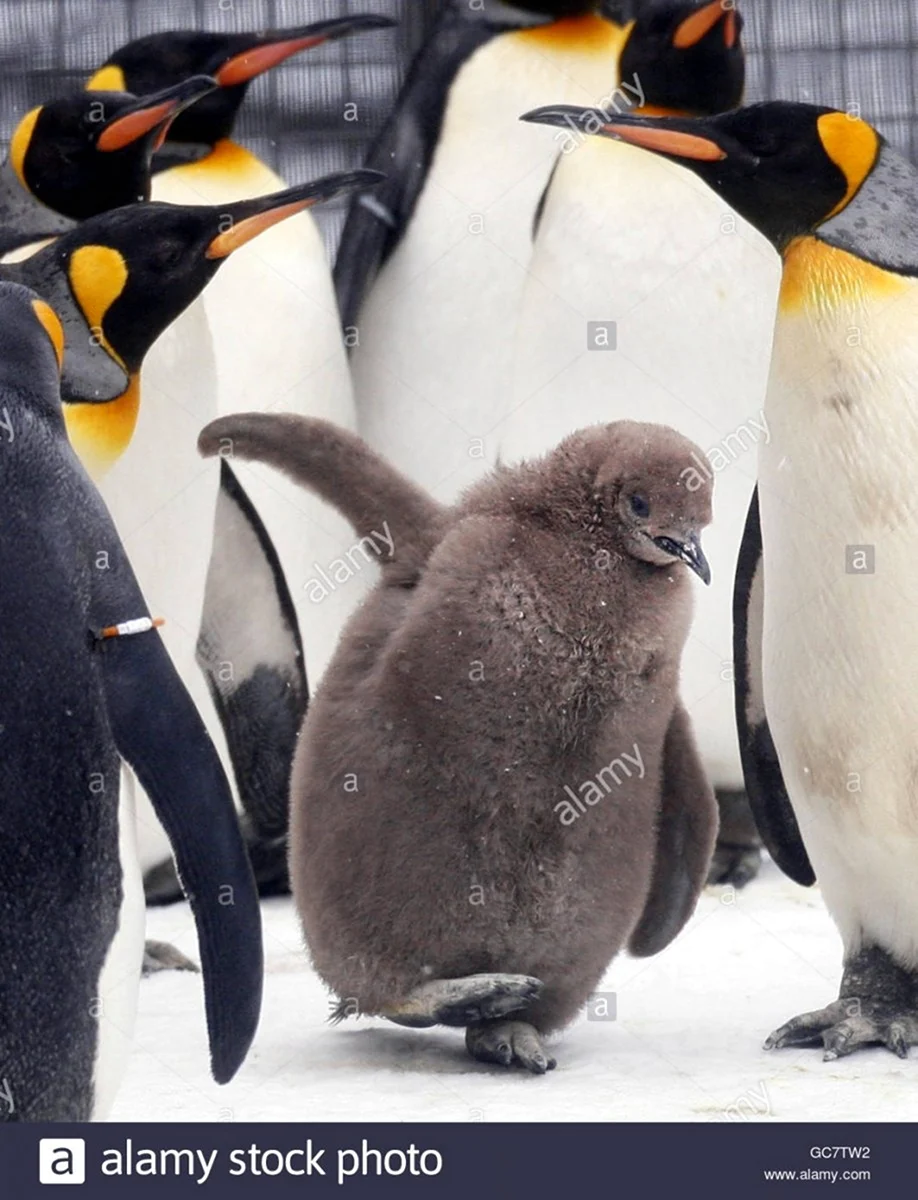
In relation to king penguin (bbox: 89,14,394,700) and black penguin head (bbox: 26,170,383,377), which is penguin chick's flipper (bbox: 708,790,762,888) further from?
black penguin head (bbox: 26,170,383,377)

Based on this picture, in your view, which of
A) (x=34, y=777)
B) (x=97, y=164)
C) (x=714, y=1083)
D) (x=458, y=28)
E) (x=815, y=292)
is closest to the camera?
(x=34, y=777)

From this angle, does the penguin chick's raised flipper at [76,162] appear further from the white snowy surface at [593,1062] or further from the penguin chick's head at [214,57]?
the white snowy surface at [593,1062]

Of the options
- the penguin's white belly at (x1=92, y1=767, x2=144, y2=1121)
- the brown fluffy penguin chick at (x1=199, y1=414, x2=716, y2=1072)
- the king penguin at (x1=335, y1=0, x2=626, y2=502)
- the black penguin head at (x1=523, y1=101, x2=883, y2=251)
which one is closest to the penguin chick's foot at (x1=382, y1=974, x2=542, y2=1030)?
the brown fluffy penguin chick at (x1=199, y1=414, x2=716, y2=1072)

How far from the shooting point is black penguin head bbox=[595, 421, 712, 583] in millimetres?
1413

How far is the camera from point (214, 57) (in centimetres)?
221

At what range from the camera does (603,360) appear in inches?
83.8

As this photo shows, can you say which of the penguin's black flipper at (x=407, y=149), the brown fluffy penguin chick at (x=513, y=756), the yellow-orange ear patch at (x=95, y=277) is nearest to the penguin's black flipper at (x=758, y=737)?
the brown fluffy penguin chick at (x=513, y=756)

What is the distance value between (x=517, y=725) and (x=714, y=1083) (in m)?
0.27

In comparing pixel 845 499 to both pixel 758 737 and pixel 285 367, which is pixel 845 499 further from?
pixel 285 367

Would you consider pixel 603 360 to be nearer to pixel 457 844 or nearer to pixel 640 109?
pixel 640 109

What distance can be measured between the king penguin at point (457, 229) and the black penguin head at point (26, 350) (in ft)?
3.81

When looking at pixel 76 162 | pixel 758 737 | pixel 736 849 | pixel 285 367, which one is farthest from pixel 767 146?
pixel 285 367

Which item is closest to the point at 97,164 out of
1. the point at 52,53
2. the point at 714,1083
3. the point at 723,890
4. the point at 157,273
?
the point at 157,273
